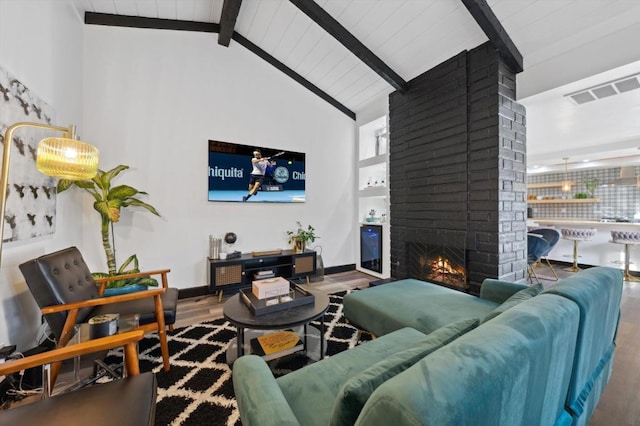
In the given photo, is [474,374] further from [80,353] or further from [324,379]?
[80,353]

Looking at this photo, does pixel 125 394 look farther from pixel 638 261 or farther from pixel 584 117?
pixel 638 261

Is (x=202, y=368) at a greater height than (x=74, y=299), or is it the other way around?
(x=74, y=299)

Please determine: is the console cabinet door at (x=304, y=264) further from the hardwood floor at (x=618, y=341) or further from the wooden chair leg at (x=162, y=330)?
the wooden chair leg at (x=162, y=330)

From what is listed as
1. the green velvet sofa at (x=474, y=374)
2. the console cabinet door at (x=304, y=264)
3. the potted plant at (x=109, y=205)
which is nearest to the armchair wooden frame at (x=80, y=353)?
the green velvet sofa at (x=474, y=374)

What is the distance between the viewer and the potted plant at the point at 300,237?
12.5 feet

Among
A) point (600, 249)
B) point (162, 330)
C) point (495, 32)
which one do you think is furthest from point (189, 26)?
point (600, 249)

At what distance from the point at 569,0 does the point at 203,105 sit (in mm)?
3696

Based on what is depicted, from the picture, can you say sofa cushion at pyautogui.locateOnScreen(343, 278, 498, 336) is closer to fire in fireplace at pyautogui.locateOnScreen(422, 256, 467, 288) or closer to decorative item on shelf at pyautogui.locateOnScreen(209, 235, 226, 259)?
fire in fireplace at pyautogui.locateOnScreen(422, 256, 467, 288)

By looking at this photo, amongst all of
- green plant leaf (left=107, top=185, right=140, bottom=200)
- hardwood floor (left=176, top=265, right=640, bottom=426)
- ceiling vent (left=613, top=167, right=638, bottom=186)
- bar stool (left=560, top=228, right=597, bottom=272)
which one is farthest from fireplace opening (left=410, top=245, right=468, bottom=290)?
ceiling vent (left=613, top=167, right=638, bottom=186)

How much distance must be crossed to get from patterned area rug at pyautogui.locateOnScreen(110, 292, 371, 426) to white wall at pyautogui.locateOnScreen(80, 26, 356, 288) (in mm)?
1181

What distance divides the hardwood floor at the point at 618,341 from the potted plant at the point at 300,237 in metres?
0.58

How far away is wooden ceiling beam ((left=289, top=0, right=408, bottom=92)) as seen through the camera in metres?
2.75

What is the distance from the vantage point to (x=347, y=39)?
3.00 m

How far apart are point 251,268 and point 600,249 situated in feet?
19.6
